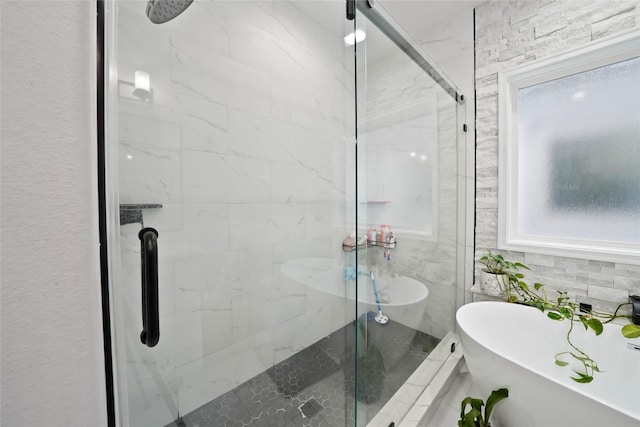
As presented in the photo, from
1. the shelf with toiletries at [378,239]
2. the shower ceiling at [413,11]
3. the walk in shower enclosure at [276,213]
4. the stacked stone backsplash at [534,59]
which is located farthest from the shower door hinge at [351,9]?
the stacked stone backsplash at [534,59]

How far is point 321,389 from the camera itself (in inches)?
48.6

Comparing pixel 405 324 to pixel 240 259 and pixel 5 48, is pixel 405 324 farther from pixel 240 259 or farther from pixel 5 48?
pixel 5 48

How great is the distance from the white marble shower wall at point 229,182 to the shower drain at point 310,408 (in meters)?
0.29

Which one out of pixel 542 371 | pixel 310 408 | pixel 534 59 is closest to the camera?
pixel 310 408

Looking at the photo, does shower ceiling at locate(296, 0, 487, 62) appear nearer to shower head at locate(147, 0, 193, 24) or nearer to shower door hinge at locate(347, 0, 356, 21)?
shower door hinge at locate(347, 0, 356, 21)

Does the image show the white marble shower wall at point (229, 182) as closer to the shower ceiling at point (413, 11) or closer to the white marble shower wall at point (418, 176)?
the shower ceiling at point (413, 11)

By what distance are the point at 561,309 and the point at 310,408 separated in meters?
1.42

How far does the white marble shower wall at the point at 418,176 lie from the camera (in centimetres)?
131

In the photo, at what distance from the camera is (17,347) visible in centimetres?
33

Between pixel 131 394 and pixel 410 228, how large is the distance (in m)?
1.47

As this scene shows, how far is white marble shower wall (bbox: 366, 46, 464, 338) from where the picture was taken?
1.31m

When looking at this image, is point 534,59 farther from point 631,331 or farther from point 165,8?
point 165,8

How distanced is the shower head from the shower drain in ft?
5.25

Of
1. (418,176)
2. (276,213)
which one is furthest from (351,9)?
(276,213)
